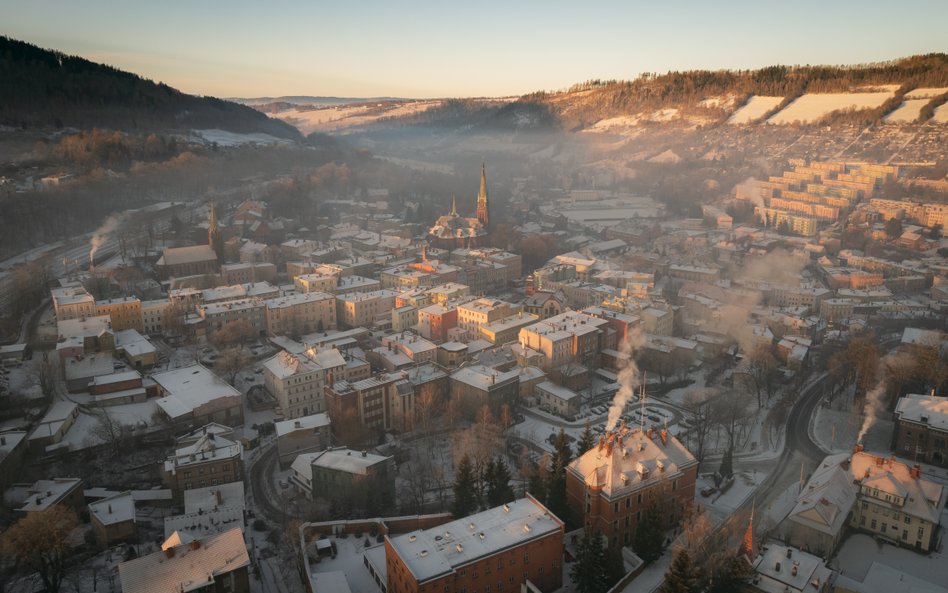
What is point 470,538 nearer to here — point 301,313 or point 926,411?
point 926,411

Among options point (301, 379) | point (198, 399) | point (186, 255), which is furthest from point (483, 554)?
point (186, 255)

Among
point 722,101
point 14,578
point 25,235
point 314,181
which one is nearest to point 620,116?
point 722,101

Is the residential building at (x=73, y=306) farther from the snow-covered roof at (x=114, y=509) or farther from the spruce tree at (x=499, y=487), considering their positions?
the spruce tree at (x=499, y=487)

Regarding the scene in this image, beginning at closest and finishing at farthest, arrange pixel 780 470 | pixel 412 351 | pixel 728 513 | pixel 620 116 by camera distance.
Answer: pixel 728 513 < pixel 780 470 < pixel 412 351 < pixel 620 116

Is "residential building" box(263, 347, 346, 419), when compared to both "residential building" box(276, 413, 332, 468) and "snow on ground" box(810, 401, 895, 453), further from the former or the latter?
"snow on ground" box(810, 401, 895, 453)

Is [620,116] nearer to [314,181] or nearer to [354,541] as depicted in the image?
[314,181]
